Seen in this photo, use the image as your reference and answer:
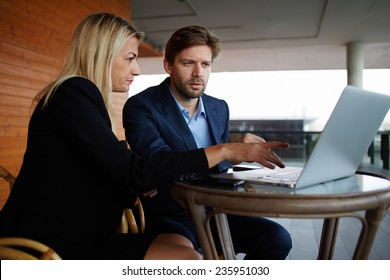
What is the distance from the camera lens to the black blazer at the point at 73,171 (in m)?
1.06

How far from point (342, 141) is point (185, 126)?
79cm

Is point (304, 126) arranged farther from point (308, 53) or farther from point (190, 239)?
point (190, 239)

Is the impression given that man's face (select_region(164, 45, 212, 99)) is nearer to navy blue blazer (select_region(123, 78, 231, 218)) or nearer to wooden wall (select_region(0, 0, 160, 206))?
navy blue blazer (select_region(123, 78, 231, 218))

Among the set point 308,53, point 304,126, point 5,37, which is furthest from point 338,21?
point 5,37

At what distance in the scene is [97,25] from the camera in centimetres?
128

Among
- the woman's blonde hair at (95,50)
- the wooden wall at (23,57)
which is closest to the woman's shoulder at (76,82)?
the woman's blonde hair at (95,50)

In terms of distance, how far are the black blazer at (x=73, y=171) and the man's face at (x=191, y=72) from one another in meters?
0.79

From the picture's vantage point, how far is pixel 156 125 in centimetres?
167

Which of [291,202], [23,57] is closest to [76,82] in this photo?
[291,202]

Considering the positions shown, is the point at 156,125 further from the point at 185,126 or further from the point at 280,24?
the point at 280,24

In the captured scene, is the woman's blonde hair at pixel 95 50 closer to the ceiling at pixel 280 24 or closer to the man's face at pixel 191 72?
the man's face at pixel 191 72

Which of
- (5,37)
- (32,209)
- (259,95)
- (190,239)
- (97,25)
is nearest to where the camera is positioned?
(32,209)

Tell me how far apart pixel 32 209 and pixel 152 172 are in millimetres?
371

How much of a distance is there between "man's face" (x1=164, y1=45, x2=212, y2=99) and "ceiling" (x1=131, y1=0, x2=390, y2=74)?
187 inches
